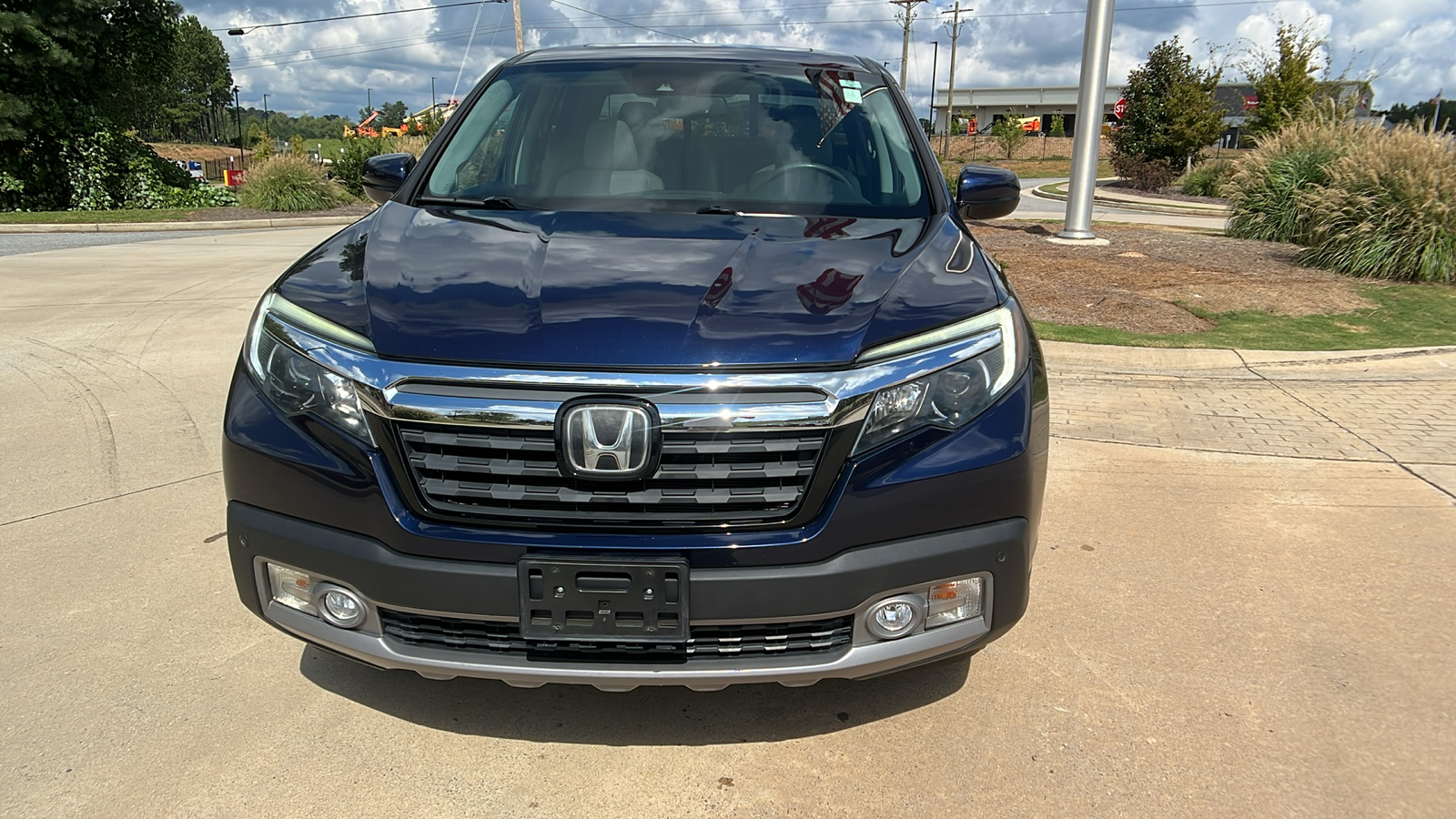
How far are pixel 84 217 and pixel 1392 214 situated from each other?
18.9 m

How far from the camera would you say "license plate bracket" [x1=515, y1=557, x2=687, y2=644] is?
213 centimetres

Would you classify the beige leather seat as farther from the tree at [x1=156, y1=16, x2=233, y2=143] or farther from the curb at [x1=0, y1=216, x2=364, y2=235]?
the tree at [x1=156, y1=16, x2=233, y2=143]

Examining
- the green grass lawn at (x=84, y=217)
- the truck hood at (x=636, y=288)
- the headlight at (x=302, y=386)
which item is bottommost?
the green grass lawn at (x=84, y=217)

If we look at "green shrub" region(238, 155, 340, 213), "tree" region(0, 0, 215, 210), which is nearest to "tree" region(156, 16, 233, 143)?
"tree" region(0, 0, 215, 210)

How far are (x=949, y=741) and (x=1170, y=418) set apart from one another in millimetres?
3630

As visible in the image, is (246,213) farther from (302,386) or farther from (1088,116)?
(302,386)

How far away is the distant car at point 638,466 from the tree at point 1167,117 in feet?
107

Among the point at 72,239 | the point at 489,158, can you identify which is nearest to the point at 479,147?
the point at 489,158

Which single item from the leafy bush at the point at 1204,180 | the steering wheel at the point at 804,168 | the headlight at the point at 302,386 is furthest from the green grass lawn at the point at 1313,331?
the leafy bush at the point at 1204,180

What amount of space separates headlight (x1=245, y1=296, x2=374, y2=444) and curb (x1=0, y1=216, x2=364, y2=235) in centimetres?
1360

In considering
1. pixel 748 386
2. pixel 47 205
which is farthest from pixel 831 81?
pixel 47 205

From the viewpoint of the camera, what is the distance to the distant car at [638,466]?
2145mm

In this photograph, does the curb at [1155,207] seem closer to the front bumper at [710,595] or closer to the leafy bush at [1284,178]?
the leafy bush at [1284,178]

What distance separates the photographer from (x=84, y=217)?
680 inches
